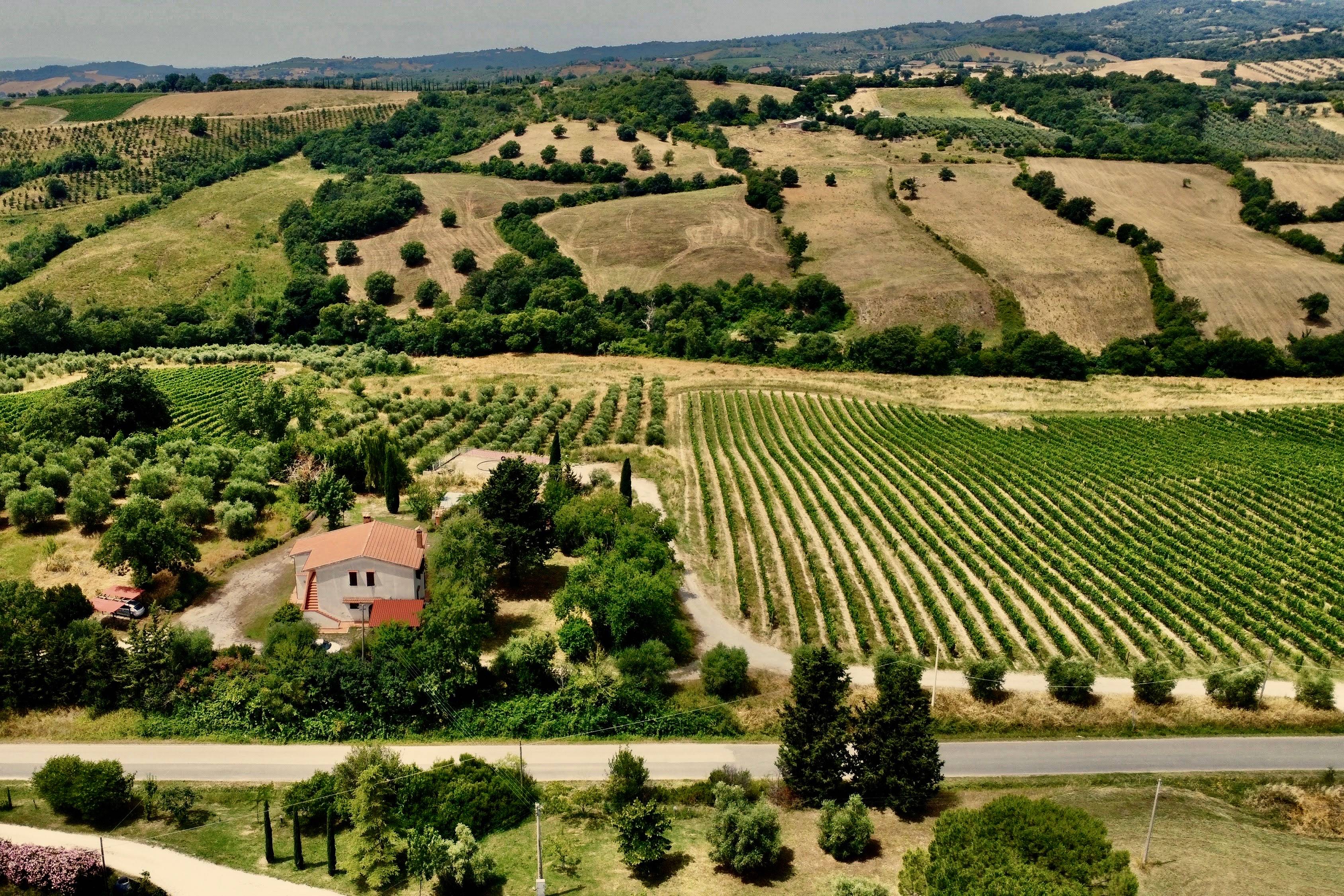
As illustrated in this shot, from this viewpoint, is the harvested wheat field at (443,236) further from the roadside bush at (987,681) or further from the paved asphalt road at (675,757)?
the roadside bush at (987,681)

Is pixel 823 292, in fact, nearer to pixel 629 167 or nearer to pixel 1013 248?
pixel 1013 248

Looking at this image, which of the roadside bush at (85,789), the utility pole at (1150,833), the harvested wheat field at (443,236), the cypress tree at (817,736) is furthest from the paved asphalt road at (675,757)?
the harvested wheat field at (443,236)

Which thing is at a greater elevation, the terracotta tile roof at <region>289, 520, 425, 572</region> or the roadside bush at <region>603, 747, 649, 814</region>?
the terracotta tile roof at <region>289, 520, 425, 572</region>

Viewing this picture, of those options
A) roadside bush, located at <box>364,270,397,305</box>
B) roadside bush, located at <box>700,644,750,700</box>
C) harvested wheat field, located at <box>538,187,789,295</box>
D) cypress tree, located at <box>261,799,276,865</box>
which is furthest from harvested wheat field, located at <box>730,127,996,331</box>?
cypress tree, located at <box>261,799,276,865</box>

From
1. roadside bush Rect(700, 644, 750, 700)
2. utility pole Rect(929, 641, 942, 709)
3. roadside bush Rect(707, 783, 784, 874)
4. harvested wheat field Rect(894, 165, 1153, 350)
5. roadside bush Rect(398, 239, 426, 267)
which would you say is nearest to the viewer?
roadside bush Rect(707, 783, 784, 874)

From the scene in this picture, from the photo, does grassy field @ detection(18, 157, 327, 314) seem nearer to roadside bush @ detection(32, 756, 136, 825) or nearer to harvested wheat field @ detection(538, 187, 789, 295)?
harvested wheat field @ detection(538, 187, 789, 295)

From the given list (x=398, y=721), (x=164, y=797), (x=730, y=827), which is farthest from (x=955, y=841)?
(x=164, y=797)
